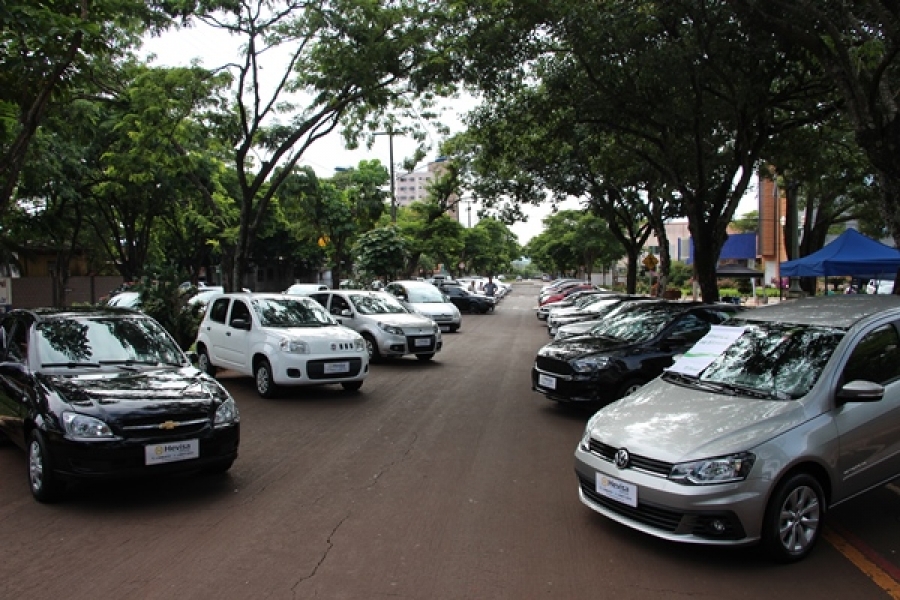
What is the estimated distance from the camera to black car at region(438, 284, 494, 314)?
34125 millimetres

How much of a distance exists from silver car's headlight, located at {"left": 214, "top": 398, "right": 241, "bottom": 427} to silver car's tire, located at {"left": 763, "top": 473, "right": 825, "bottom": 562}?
4183 mm

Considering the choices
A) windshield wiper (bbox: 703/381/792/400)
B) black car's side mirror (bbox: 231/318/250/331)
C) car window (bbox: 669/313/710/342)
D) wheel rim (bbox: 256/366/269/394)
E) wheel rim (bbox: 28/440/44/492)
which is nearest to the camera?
windshield wiper (bbox: 703/381/792/400)

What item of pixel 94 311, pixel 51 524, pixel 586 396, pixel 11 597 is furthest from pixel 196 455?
pixel 586 396

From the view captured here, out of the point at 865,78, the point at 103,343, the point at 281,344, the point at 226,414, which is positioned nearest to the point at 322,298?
the point at 281,344

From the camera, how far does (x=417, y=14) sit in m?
13.2

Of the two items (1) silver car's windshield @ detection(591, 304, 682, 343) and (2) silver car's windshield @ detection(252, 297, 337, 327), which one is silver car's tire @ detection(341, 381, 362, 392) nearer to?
(2) silver car's windshield @ detection(252, 297, 337, 327)

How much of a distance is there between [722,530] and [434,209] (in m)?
33.1

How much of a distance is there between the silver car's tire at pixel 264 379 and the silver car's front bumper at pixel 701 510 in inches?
263

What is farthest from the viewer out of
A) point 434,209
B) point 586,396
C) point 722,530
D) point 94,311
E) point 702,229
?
point 434,209

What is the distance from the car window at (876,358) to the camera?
4848 millimetres

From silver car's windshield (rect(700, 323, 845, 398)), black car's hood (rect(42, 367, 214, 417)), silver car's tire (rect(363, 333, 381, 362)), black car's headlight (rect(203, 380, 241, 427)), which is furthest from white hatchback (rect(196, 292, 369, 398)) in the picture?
silver car's windshield (rect(700, 323, 845, 398))

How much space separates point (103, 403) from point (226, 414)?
0.96 meters

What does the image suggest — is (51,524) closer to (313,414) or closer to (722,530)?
(313,414)

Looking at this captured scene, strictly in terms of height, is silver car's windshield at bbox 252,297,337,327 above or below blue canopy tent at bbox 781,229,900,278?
below
